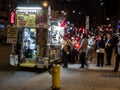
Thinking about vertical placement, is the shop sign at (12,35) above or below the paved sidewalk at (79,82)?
above

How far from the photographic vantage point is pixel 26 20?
19609 millimetres

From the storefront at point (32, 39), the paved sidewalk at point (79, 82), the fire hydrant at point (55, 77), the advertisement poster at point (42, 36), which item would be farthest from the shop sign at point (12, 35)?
the fire hydrant at point (55, 77)

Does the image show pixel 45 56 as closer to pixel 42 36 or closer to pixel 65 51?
pixel 42 36

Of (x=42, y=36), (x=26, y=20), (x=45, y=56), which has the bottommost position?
(x=45, y=56)

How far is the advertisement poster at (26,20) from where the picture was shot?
1945 cm

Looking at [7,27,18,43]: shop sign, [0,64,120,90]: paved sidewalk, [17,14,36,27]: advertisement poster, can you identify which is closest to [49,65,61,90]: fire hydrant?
[0,64,120,90]: paved sidewalk

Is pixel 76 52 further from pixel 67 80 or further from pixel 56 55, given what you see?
pixel 67 80

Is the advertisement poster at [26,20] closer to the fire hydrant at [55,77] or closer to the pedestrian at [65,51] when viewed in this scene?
the pedestrian at [65,51]

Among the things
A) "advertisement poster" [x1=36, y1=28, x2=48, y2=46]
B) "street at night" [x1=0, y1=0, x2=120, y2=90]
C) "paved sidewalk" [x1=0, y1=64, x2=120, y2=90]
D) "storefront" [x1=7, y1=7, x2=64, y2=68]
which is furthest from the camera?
"storefront" [x1=7, y1=7, x2=64, y2=68]

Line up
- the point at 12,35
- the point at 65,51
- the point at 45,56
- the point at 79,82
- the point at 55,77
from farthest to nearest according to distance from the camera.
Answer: the point at 65,51, the point at 45,56, the point at 12,35, the point at 79,82, the point at 55,77

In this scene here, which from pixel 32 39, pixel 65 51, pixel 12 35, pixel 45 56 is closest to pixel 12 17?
pixel 12 35

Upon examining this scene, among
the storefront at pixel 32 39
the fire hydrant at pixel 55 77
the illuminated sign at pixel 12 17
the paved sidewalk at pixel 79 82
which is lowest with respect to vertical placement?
the paved sidewalk at pixel 79 82

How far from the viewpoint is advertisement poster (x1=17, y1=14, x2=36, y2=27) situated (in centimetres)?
1945

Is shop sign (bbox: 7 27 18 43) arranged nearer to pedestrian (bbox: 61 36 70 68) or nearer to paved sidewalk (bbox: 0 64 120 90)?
pedestrian (bbox: 61 36 70 68)
